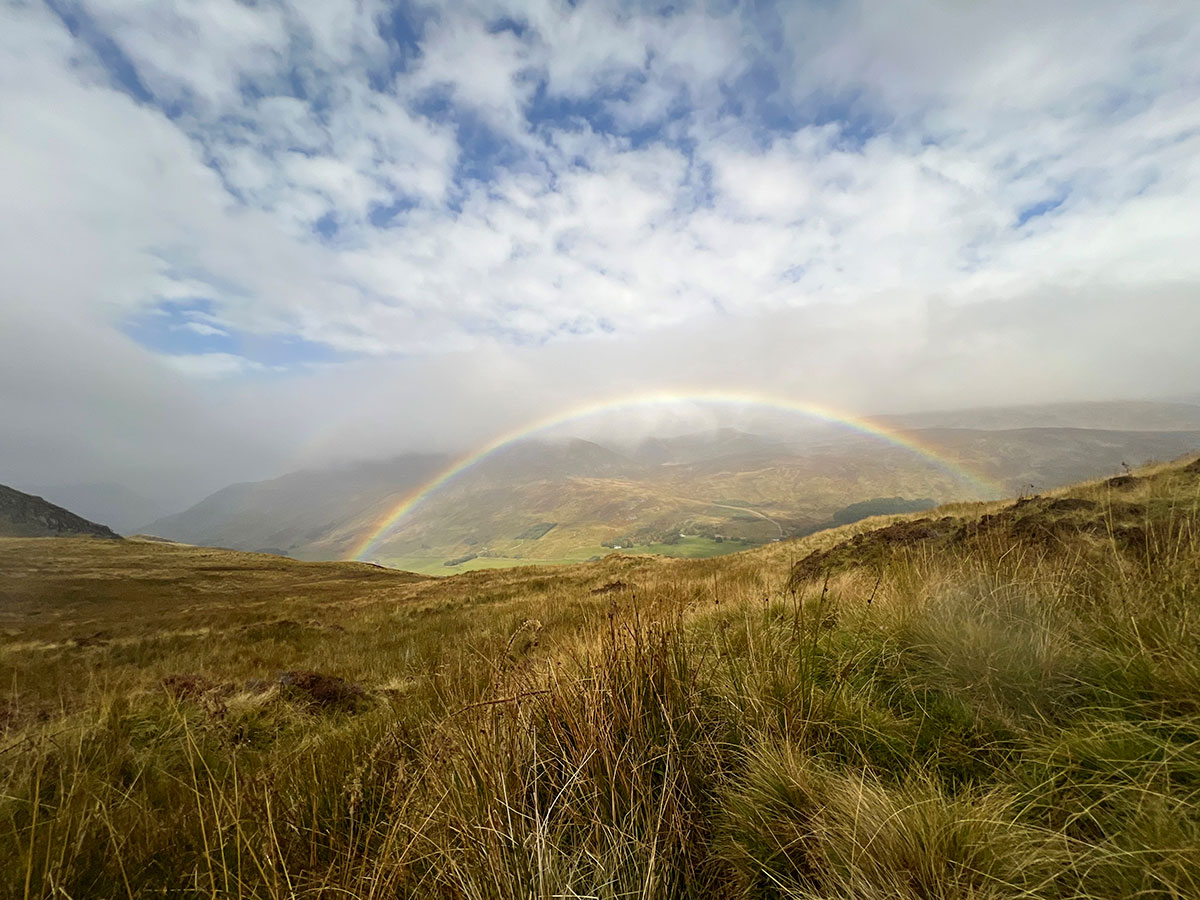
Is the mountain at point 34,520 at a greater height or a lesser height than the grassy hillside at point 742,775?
greater

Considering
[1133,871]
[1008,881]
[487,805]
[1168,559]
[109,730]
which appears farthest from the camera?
[109,730]

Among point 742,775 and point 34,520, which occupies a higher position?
point 34,520

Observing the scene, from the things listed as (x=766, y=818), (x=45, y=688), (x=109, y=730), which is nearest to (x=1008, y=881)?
(x=766, y=818)

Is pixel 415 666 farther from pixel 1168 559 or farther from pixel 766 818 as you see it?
pixel 1168 559

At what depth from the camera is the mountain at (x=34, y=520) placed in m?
93.2

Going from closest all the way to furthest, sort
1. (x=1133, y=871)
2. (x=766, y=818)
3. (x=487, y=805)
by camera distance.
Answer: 1. (x=1133, y=871)
2. (x=766, y=818)
3. (x=487, y=805)

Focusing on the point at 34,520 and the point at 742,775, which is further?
the point at 34,520

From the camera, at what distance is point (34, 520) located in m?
96.4

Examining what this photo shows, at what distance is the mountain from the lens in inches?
3669

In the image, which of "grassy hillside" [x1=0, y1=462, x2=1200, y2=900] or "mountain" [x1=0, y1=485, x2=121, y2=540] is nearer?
"grassy hillside" [x1=0, y1=462, x2=1200, y2=900]

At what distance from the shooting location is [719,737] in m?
2.48

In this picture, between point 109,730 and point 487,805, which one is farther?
point 109,730

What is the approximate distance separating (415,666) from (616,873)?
6.26m

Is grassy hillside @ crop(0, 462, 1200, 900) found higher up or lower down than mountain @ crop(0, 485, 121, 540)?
lower down
